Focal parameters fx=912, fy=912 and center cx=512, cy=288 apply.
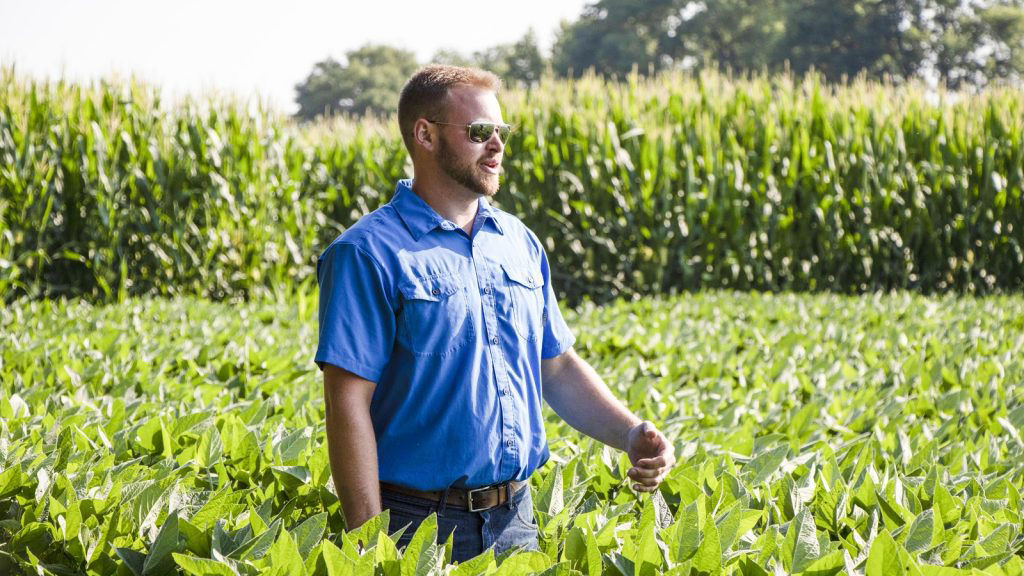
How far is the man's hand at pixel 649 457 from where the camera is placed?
2.17 metres

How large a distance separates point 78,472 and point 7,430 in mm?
632

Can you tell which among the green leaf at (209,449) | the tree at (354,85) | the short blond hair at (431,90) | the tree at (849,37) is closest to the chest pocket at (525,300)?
the short blond hair at (431,90)

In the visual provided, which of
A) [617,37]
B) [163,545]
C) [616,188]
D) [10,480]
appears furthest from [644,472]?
[617,37]

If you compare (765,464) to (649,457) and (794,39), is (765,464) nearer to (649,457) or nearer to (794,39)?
(649,457)

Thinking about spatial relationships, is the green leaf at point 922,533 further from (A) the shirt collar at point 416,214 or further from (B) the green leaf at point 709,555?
(A) the shirt collar at point 416,214

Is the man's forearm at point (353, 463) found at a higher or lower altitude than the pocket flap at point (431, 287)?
lower

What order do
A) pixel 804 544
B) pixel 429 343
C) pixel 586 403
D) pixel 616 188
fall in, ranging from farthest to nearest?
pixel 616 188 < pixel 586 403 < pixel 429 343 < pixel 804 544

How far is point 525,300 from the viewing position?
7.68 ft

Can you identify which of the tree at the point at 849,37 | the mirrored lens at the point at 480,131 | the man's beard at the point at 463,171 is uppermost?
the tree at the point at 849,37

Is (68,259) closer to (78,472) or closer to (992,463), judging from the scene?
(78,472)

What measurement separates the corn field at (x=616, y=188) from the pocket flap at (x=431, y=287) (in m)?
7.62

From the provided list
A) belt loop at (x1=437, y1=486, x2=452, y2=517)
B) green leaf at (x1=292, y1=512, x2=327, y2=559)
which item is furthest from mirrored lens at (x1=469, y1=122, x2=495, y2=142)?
green leaf at (x1=292, y1=512, x2=327, y2=559)

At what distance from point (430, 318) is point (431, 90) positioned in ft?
1.83

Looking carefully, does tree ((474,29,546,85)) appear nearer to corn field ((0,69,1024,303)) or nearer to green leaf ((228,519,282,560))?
corn field ((0,69,1024,303))
